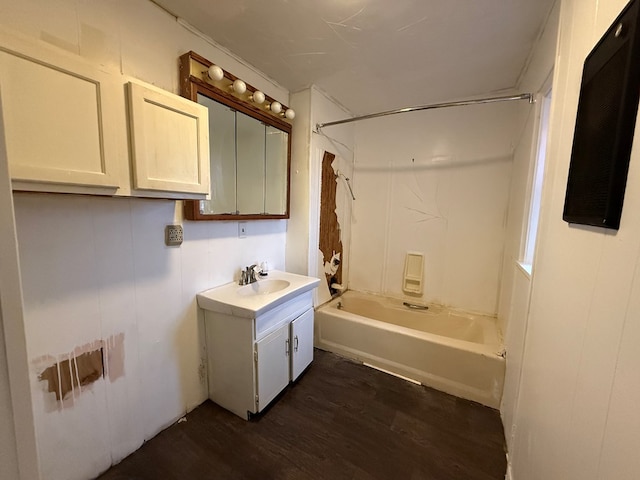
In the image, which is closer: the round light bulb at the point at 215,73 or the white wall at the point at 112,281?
the white wall at the point at 112,281

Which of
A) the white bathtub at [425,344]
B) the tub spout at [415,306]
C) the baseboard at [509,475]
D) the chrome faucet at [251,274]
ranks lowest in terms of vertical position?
the baseboard at [509,475]

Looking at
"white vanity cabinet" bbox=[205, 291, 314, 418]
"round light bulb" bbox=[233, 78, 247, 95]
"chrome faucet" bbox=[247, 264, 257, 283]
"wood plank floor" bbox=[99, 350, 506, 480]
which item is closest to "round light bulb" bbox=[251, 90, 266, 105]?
"round light bulb" bbox=[233, 78, 247, 95]

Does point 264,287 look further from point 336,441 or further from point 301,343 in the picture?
point 336,441

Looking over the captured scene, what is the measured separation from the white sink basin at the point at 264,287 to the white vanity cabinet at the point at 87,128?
88 cm

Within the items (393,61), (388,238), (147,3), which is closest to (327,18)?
(393,61)

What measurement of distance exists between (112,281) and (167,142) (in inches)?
29.6

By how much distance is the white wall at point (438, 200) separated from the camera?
2.35 meters

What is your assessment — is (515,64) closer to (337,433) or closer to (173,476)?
(337,433)

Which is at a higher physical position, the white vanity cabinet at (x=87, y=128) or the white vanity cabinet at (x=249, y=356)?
the white vanity cabinet at (x=87, y=128)

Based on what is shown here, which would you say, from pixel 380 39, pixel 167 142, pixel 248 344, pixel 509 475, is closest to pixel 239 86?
pixel 167 142

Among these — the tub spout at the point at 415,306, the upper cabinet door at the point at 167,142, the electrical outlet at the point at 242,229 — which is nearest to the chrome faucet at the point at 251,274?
the electrical outlet at the point at 242,229

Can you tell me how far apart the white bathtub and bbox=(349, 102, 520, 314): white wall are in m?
0.24

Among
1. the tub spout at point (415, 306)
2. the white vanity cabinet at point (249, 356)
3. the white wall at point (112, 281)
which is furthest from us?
the tub spout at point (415, 306)

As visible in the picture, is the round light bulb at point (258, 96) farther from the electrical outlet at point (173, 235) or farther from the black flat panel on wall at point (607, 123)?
the black flat panel on wall at point (607, 123)
